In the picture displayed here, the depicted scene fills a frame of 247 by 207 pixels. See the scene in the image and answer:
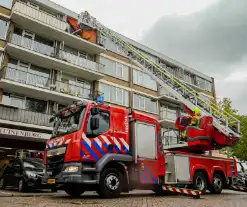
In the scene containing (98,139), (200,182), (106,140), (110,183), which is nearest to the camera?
(110,183)

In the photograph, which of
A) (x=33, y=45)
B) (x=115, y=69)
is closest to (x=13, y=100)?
(x=33, y=45)

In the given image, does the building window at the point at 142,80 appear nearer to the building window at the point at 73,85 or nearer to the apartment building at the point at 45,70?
the apartment building at the point at 45,70

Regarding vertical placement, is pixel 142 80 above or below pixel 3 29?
below

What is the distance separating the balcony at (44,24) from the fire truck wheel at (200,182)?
1549 centimetres

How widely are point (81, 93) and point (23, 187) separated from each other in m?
11.6

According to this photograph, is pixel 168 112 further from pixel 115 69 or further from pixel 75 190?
pixel 75 190

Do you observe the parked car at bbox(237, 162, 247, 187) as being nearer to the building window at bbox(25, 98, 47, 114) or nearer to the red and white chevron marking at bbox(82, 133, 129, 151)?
the red and white chevron marking at bbox(82, 133, 129, 151)

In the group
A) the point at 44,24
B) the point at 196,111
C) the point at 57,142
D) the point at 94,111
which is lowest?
the point at 57,142

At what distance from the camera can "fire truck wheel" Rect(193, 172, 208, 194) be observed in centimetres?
1028

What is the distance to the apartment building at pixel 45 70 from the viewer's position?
715 inches

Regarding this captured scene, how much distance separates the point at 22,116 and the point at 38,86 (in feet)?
7.90

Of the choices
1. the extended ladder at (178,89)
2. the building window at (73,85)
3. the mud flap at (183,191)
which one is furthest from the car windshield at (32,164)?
the building window at (73,85)

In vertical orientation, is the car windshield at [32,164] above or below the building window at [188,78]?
below

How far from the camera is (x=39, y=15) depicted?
20.4 m
